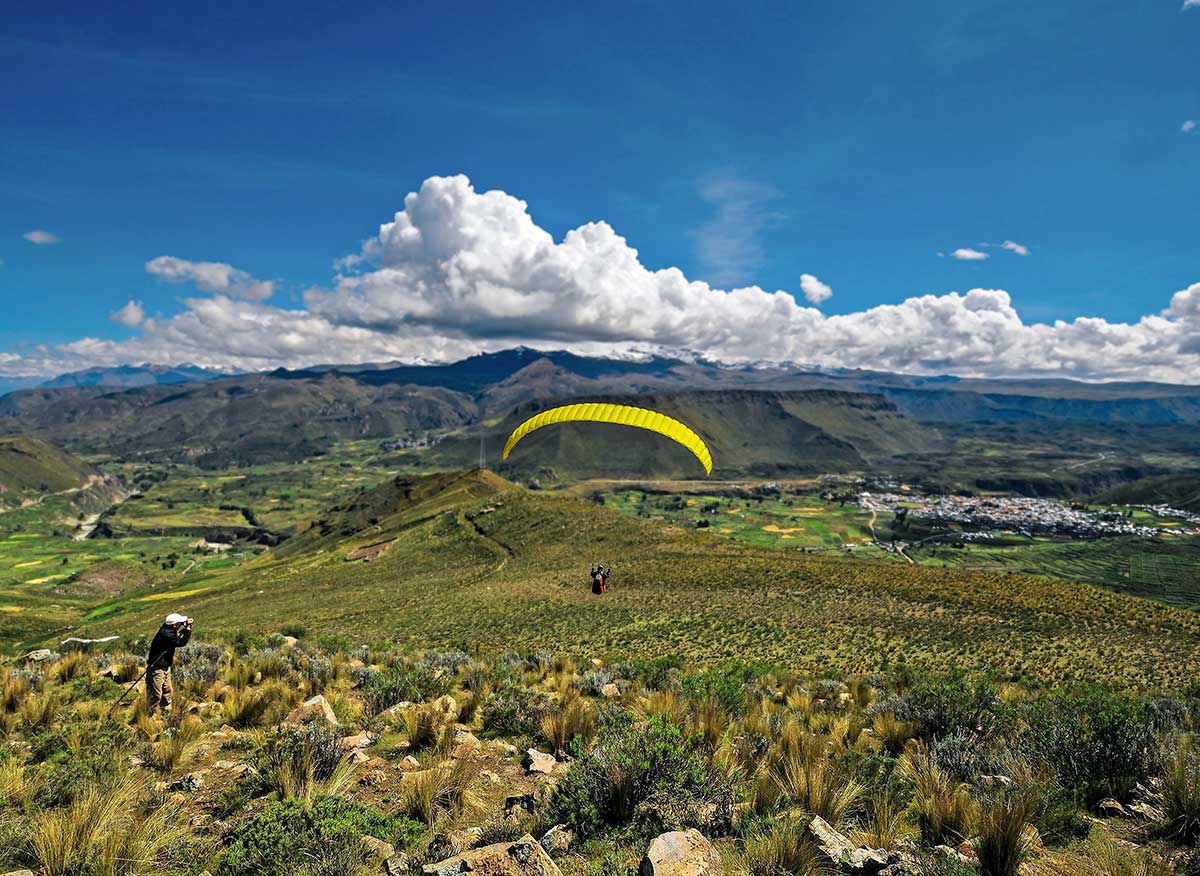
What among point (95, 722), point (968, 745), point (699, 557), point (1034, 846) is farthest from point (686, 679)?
point (699, 557)

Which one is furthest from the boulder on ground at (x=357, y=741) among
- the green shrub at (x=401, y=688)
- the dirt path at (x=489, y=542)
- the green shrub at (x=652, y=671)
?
the dirt path at (x=489, y=542)

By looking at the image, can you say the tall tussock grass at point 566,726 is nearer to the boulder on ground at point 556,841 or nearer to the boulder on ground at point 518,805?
the boulder on ground at point 518,805

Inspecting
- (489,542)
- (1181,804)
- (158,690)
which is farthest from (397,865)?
(489,542)

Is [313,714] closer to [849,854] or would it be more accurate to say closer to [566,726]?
[566,726]

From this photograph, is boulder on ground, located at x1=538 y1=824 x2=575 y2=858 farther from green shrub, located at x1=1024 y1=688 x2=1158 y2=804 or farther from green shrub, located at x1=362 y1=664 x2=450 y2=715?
green shrub, located at x1=362 y1=664 x2=450 y2=715

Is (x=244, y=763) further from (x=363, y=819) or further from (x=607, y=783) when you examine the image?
(x=607, y=783)

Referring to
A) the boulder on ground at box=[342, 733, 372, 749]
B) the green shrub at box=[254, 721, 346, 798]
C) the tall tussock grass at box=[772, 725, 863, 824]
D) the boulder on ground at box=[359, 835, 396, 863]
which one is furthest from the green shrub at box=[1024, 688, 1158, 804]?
the boulder on ground at box=[342, 733, 372, 749]
